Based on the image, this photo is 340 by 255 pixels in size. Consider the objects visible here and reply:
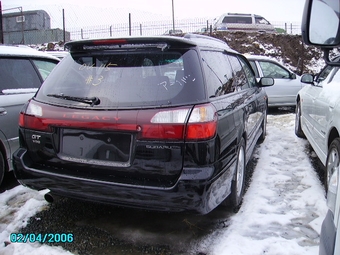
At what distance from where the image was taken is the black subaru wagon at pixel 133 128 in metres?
2.23

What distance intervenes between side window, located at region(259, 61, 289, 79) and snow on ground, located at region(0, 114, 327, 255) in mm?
4828

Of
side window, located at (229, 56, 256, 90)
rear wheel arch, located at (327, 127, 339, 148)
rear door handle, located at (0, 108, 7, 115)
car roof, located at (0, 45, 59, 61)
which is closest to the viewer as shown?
rear wheel arch, located at (327, 127, 339, 148)

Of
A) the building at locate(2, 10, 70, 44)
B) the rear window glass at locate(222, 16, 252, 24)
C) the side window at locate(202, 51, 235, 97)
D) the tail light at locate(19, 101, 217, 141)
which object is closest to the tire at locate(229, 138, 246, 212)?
the side window at locate(202, 51, 235, 97)

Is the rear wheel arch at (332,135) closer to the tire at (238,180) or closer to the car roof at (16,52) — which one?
the tire at (238,180)

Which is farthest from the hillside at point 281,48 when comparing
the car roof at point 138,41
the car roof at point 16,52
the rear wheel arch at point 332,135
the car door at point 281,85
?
the car roof at point 138,41

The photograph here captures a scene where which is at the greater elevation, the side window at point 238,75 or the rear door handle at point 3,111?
the side window at point 238,75

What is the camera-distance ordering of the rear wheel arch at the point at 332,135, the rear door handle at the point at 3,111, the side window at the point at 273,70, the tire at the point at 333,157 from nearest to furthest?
the tire at the point at 333,157 < the rear wheel arch at the point at 332,135 < the rear door handle at the point at 3,111 < the side window at the point at 273,70

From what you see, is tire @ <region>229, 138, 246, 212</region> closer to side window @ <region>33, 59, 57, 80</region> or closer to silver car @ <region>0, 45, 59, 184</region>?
silver car @ <region>0, 45, 59, 184</region>

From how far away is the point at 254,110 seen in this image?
431 centimetres

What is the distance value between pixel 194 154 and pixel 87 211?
1.54 meters

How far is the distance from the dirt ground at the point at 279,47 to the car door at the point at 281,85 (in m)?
8.12

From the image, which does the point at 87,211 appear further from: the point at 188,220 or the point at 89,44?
the point at 89,44

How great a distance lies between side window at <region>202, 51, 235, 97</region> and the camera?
2.58m
